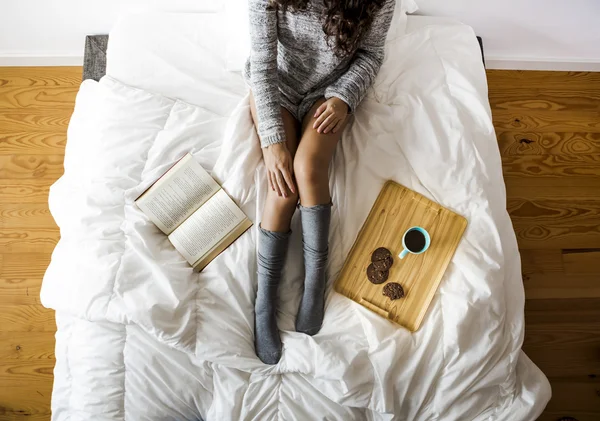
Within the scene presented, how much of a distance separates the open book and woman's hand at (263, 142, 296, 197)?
0.43ft

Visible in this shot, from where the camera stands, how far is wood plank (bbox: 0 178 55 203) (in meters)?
1.43

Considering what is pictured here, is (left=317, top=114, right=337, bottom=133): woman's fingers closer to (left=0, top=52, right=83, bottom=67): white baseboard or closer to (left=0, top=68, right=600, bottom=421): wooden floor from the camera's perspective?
(left=0, top=68, right=600, bottom=421): wooden floor

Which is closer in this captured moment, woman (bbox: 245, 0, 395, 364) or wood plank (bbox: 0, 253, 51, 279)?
woman (bbox: 245, 0, 395, 364)

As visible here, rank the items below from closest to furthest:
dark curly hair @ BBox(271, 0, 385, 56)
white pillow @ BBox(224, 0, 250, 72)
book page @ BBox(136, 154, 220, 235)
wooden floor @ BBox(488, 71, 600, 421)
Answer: dark curly hair @ BBox(271, 0, 385, 56)
book page @ BBox(136, 154, 220, 235)
white pillow @ BBox(224, 0, 250, 72)
wooden floor @ BBox(488, 71, 600, 421)

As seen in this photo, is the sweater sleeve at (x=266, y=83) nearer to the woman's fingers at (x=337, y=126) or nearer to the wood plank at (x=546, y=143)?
the woman's fingers at (x=337, y=126)

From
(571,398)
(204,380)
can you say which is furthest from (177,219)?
(571,398)

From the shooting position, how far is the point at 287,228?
1047 millimetres

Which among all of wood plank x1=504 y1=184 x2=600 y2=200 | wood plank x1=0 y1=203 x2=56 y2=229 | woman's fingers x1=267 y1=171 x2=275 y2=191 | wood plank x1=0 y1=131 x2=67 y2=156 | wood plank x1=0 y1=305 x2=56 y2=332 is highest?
woman's fingers x1=267 y1=171 x2=275 y2=191

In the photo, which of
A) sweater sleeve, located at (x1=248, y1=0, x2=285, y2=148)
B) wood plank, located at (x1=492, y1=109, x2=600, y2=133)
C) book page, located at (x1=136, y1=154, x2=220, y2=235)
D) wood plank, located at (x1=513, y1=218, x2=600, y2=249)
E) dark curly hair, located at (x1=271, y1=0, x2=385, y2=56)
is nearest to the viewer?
dark curly hair, located at (x1=271, y1=0, x2=385, y2=56)

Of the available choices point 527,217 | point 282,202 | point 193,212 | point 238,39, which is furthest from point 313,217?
point 527,217

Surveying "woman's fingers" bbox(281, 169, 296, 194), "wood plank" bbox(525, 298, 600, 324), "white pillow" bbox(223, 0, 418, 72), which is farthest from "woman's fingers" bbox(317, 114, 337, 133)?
"wood plank" bbox(525, 298, 600, 324)

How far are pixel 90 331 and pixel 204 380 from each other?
0.95 feet

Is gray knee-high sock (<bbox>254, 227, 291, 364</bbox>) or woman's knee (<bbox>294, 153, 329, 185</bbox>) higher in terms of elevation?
woman's knee (<bbox>294, 153, 329, 185</bbox>)

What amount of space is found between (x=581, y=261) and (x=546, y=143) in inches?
16.4
